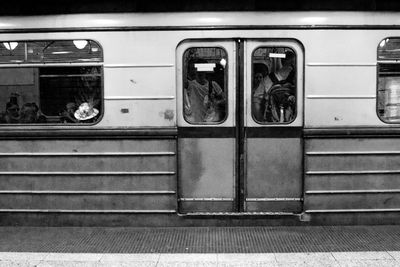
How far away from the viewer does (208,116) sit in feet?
19.6

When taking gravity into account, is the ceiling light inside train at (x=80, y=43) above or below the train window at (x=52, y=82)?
above

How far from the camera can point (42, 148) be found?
5.98 metres

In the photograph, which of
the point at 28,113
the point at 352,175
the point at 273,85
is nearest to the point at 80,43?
the point at 28,113

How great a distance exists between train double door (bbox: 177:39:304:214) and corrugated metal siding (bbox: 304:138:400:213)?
0.18 m

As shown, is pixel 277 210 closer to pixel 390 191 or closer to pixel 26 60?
pixel 390 191

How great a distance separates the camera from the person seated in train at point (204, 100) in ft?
19.4

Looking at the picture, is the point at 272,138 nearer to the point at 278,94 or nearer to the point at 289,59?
the point at 278,94

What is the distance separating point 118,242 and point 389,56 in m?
3.90

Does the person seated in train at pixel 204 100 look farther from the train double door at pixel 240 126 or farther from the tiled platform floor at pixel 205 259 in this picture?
the tiled platform floor at pixel 205 259

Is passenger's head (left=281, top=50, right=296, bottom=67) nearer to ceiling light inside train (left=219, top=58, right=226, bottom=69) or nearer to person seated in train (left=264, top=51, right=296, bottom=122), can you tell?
person seated in train (left=264, top=51, right=296, bottom=122)

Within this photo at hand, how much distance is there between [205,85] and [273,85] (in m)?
0.83

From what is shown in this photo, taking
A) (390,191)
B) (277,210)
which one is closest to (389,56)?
(390,191)

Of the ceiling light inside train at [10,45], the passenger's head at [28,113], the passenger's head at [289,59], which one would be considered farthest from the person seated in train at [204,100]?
the ceiling light inside train at [10,45]

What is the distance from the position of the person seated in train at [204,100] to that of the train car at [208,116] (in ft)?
0.04
